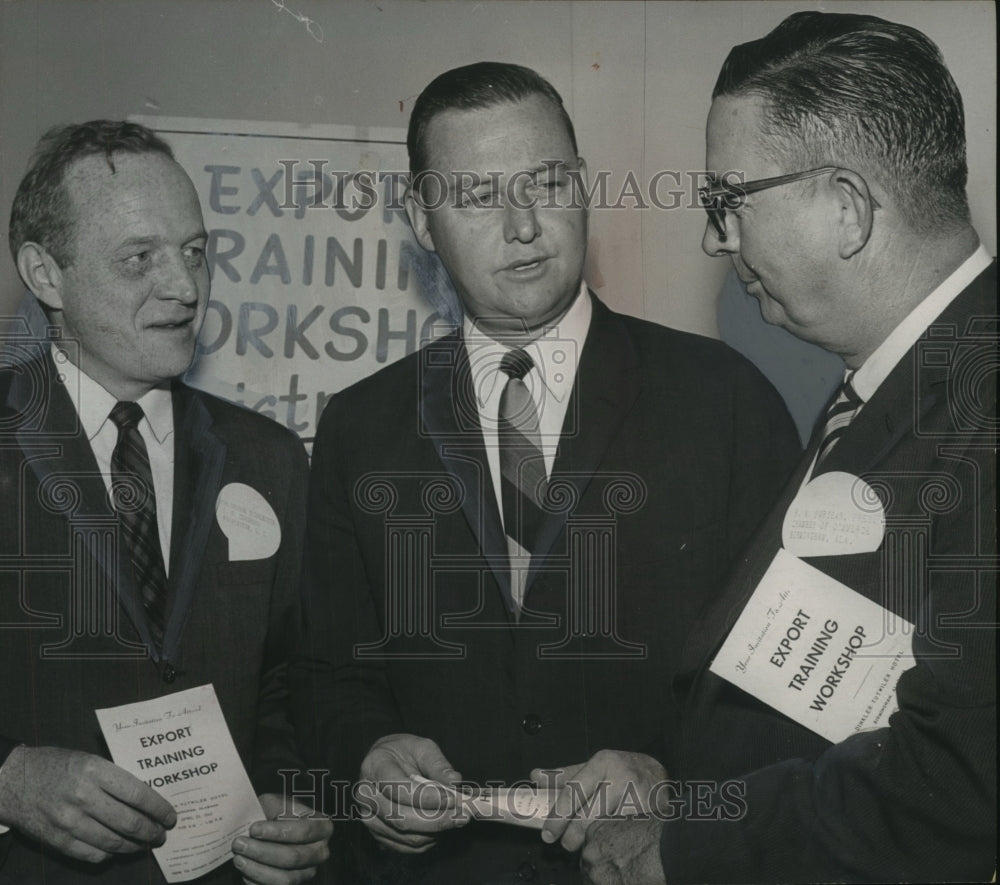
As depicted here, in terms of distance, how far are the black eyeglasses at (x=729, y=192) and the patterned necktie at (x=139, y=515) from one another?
4.10 ft

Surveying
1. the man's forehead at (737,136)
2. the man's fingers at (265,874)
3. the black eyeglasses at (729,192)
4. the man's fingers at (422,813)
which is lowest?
the man's fingers at (265,874)

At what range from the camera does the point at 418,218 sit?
240 centimetres

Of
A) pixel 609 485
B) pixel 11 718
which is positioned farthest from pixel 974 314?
pixel 11 718

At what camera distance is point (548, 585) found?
2318mm

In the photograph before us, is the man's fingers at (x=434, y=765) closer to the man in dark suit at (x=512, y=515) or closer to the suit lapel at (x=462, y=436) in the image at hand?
the man in dark suit at (x=512, y=515)

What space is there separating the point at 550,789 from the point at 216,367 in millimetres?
1095

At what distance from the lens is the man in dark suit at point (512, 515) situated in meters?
2.31

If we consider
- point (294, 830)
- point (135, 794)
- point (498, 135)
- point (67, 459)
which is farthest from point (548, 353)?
point (135, 794)

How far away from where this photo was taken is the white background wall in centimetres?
240

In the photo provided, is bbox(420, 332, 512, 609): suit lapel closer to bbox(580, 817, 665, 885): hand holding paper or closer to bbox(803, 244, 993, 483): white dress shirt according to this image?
bbox(580, 817, 665, 885): hand holding paper

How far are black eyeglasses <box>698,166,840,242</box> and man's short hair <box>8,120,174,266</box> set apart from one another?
1105mm

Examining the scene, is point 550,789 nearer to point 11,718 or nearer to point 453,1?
point 11,718

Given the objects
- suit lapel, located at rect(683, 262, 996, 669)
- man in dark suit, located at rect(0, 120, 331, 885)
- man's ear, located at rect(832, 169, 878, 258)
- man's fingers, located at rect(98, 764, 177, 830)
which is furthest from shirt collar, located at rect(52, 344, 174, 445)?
man's ear, located at rect(832, 169, 878, 258)

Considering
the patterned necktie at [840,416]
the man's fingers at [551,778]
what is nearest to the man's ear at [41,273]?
the man's fingers at [551,778]
